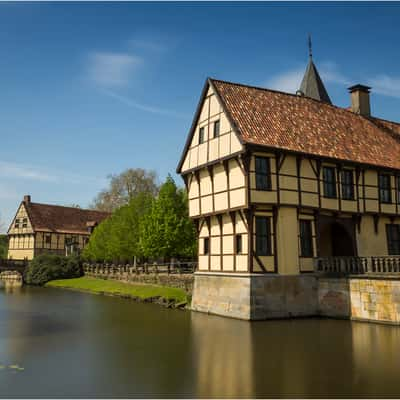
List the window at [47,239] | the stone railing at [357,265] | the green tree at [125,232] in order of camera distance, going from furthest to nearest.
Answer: the window at [47,239] → the green tree at [125,232] → the stone railing at [357,265]

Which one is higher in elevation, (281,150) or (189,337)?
(281,150)

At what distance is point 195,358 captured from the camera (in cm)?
1351

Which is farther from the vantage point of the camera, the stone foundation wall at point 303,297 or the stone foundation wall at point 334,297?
the stone foundation wall at point 334,297

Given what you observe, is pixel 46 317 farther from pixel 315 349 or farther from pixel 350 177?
pixel 350 177

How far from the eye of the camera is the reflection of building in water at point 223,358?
10281mm

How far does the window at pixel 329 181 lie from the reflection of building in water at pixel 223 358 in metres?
8.70

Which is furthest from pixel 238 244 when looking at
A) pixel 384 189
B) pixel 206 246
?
pixel 384 189

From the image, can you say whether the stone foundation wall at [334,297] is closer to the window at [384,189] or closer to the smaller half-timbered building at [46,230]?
the window at [384,189]

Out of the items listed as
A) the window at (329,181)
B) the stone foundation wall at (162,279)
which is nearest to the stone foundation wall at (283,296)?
the window at (329,181)

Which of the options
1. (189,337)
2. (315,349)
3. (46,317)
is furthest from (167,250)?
(315,349)

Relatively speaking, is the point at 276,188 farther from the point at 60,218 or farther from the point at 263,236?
the point at 60,218

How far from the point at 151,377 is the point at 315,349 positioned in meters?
5.89

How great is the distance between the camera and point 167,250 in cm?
3550

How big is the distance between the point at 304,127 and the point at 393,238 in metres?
8.73
